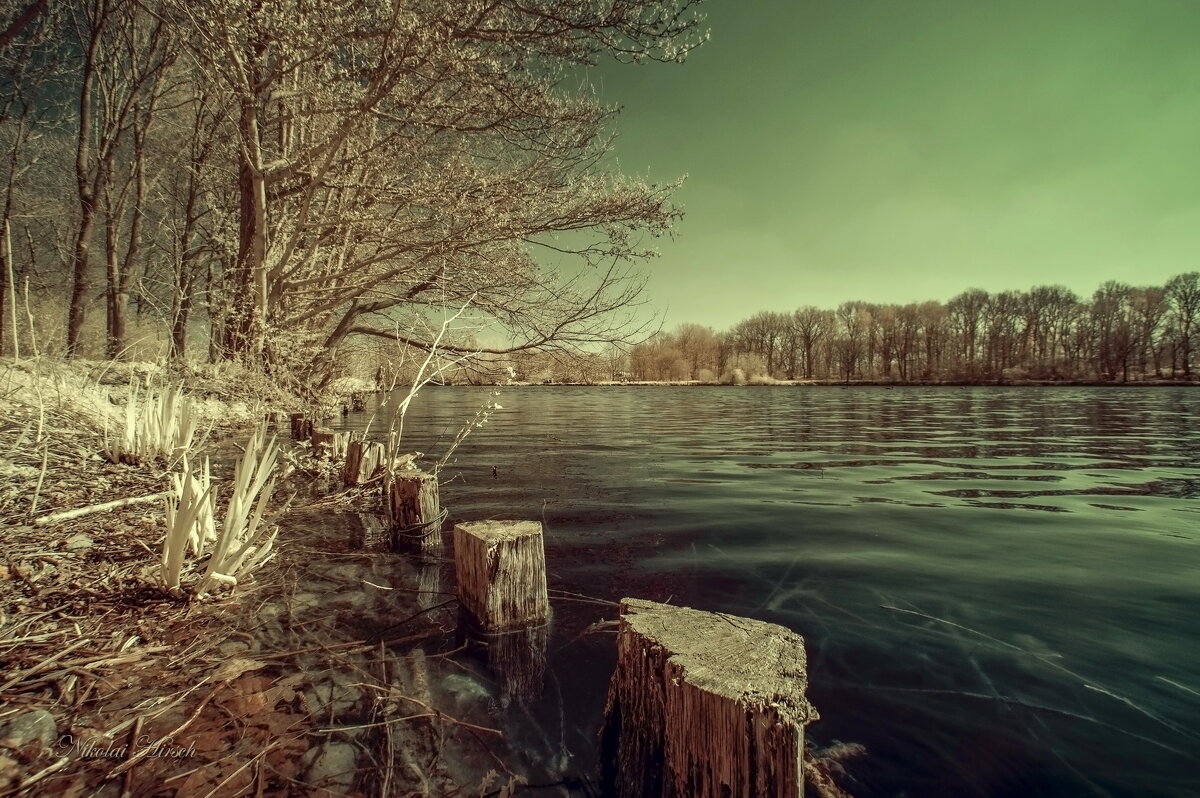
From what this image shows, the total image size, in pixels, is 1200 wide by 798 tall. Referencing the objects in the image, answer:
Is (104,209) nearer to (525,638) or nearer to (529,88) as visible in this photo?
(529,88)

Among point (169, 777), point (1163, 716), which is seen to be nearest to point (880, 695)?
point (1163, 716)

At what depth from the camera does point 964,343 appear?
67.5 meters

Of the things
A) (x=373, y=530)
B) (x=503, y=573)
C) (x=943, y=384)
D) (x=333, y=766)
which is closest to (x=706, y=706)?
(x=333, y=766)

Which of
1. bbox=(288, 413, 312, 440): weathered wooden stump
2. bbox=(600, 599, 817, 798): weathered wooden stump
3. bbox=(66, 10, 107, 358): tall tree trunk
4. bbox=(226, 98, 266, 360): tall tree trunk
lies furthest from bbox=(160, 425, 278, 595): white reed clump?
bbox=(66, 10, 107, 358): tall tree trunk

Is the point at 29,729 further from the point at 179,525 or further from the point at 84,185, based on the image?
the point at 84,185

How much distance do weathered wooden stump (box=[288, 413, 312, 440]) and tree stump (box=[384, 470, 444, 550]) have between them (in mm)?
5934

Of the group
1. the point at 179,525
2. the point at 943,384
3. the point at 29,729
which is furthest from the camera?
the point at 943,384

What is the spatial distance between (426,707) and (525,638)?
32.5 inches

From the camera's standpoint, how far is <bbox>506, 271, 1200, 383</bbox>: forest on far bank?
56000mm

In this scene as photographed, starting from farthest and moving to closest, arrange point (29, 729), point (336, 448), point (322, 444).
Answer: point (336, 448) → point (322, 444) → point (29, 729)

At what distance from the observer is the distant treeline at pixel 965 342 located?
184 feet

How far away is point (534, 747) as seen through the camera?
2240 mm

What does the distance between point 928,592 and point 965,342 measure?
3133 inches

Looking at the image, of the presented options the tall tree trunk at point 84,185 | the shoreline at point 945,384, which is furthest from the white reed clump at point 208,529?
the shoreline at point 945,384
